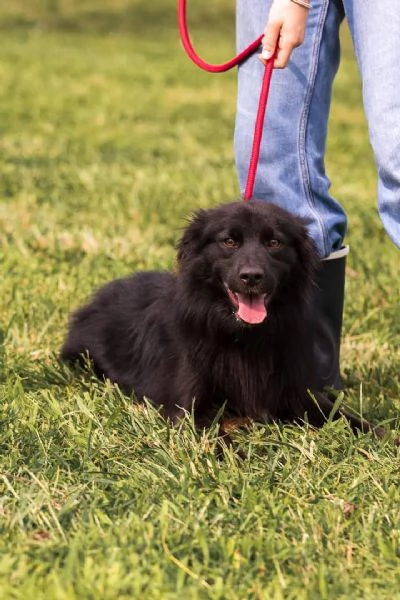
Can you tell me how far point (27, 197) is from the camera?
7.69 meters

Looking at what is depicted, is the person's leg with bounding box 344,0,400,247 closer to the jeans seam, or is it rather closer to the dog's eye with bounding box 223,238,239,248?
the jeans seam

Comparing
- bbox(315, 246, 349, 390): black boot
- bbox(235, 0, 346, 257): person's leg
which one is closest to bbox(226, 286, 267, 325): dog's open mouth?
bbox(235, 0, 346, 257): person's leg

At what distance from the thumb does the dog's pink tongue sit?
0.84m

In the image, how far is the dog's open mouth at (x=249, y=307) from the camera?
3.61 metres

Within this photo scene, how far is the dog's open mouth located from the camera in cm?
361

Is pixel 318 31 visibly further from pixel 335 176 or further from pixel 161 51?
pixel 161 51

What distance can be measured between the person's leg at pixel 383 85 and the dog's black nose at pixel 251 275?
1.57ft

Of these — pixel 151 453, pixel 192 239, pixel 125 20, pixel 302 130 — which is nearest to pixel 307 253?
pixel 192 239

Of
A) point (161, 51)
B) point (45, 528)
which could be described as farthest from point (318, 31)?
point (161, 51)

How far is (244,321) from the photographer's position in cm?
363

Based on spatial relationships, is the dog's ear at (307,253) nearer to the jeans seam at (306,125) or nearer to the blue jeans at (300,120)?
the blue jeans at (300,120)

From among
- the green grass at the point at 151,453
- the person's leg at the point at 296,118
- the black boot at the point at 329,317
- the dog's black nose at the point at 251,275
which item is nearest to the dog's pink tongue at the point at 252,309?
the dog's black nose at the point at 251,275

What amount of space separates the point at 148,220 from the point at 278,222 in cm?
359

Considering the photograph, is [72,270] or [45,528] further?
[72,270]
